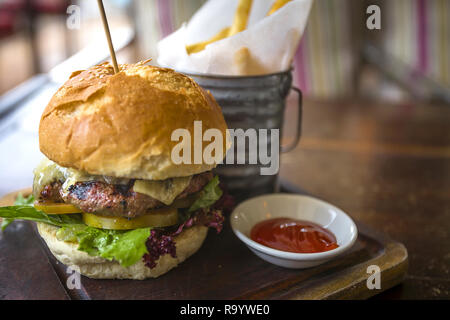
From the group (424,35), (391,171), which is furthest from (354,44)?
(391,171)

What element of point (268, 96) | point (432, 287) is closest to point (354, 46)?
point (268, 96)

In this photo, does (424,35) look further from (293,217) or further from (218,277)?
(218,277)

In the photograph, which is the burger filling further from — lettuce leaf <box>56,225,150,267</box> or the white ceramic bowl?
the white ceramic bowl

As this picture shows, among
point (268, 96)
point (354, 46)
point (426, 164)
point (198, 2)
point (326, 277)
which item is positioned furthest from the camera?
point (354, 46)

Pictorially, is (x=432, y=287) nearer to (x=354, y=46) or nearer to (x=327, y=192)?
(x=327, y=192)

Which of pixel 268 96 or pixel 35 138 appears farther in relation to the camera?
pixel 35 138
